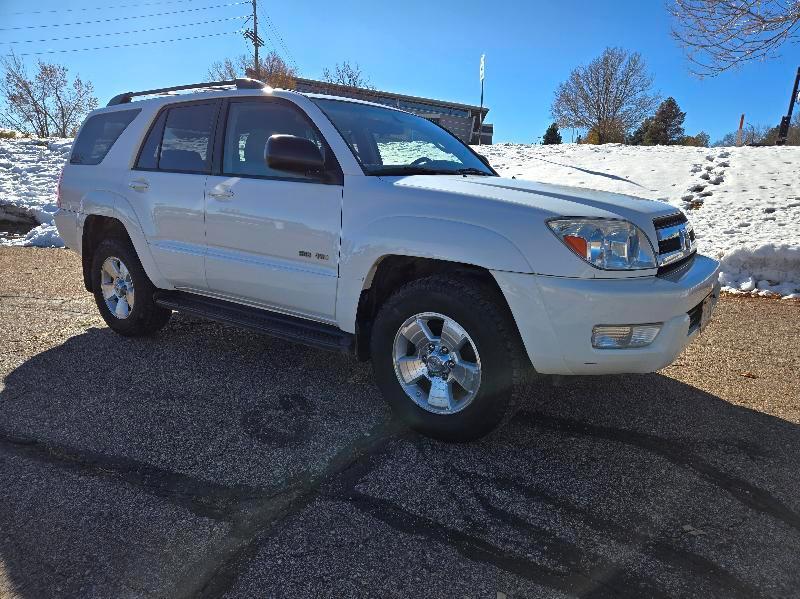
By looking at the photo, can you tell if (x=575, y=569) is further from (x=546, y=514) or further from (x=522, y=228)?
(x=522, y=228)

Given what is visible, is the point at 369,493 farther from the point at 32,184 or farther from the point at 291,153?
the point at 32,184

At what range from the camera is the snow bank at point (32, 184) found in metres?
10.3

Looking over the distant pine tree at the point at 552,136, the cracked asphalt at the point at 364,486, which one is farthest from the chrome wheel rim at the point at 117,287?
the distant pine tree at the point at 552,136

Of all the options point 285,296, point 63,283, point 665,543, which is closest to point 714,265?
point 665,543

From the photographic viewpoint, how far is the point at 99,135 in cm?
479

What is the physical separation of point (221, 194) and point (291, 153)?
84 centimetres

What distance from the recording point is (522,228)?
263 centimetres

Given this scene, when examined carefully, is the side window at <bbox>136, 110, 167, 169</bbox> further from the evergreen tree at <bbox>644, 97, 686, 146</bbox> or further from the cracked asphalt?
the evergreen tree at <bbox>644, 97, 686, 146</bbox>

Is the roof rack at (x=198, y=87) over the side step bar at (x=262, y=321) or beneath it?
over

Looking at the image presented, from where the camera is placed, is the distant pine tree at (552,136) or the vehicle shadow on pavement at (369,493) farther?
the distant pine tree at (552,136)

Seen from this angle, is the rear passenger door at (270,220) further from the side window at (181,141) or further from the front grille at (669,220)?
the front grille at (669,220)

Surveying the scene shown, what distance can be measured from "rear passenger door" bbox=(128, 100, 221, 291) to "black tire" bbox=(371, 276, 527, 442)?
1651mm

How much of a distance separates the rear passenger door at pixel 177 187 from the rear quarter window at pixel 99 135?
0.45 meters

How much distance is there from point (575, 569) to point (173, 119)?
13.2 feet
